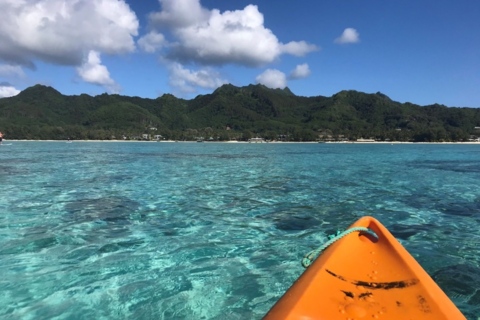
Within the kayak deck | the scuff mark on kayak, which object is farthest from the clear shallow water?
the scuff mark on kayak

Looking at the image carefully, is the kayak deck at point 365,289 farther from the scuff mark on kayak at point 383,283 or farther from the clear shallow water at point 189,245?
the clear shallow water at point 189,245

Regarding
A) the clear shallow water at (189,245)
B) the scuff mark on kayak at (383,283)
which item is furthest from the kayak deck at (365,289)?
the clear shallow water at (189,245)

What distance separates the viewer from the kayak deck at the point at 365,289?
3627 millimetres

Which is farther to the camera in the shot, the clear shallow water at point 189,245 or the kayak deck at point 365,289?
the clear shallow water at point 189,245

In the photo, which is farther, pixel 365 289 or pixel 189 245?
pixel 189 245

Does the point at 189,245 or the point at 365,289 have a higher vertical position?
the point at 365,289

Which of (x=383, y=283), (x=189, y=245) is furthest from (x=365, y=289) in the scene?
(x=189, y=245)

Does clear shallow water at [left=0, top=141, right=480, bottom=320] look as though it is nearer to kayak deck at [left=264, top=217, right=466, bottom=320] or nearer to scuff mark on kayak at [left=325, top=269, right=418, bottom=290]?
kayak deck at [left=264, top=217, right=466, bottom=320]

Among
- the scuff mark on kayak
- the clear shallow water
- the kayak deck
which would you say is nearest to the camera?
the kayak deck

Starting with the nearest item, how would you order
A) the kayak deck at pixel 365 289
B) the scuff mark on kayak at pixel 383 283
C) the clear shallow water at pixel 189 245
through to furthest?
the kayak deck at pixel 365 289 < the scuff mark on kayak at pixel 383 283 < the clear shallow water at pixel 189 245

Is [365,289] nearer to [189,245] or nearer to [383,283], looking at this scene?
[383,283]

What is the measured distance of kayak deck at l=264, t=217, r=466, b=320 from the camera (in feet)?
11.9

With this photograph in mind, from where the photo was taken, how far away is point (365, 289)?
432 centimetres

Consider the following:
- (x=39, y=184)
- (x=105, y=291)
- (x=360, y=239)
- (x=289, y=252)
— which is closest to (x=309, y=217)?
(x=289, y=252)
